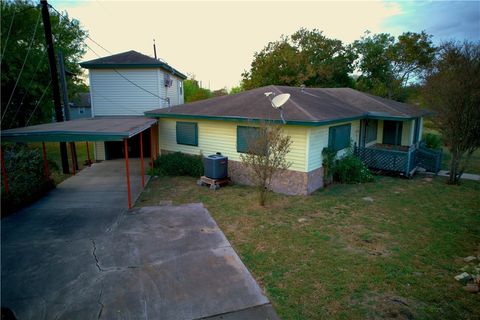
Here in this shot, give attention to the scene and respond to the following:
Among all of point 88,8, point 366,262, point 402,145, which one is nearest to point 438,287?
point 366,262

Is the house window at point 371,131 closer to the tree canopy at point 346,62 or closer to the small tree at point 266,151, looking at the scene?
the small tree at point 266,151

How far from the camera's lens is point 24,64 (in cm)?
1714

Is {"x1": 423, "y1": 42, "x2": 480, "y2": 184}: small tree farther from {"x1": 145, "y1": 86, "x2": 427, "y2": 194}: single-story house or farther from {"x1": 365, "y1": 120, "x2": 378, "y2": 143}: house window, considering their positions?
{"x1": 365, "y1": 120, "x2": 378, "y2": 143}: house window

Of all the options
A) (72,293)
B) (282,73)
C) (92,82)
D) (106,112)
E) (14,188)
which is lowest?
(72,293)

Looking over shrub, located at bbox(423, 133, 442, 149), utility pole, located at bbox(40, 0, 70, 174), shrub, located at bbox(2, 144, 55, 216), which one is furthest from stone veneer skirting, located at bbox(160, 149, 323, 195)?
shrub, located at bbox(423, 133, 442, 149)

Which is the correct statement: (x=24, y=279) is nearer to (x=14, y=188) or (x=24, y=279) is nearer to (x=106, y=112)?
(x=14, y=188)

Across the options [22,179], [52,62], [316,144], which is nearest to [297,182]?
[316,144]

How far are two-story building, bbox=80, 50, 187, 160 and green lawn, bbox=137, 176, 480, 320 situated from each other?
6.76 meters

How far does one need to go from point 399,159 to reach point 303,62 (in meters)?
18.9

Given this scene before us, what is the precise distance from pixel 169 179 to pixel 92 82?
7722 millimetres

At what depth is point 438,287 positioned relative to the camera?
460 cm

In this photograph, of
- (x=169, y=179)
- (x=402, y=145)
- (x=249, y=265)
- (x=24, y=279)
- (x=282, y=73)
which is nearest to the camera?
(x=24, y=279)

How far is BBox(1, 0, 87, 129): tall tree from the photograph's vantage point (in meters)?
18.3

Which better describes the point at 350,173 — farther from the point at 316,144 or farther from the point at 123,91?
the point at 123,91
